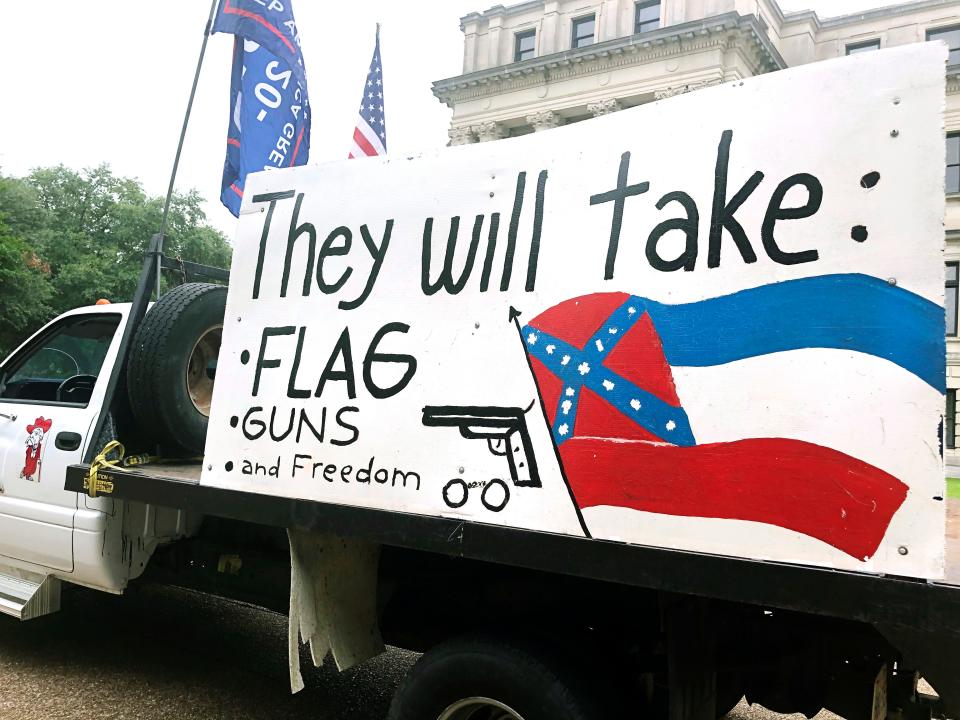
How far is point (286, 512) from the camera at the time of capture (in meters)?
2.72

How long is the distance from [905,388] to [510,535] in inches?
44.7

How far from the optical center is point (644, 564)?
6.68 ft

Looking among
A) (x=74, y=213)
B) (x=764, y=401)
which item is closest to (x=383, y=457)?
(x=764, y=401)

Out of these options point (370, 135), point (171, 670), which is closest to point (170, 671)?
point (171, 670)

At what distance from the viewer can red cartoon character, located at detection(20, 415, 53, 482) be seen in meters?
3.97

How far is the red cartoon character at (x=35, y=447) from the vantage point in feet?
13.0

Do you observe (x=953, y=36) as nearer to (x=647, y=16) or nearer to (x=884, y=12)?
(x=884, y=12)

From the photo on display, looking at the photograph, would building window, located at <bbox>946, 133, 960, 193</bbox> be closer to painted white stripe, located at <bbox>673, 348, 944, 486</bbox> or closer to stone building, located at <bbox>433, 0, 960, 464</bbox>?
stone building, located at <bbox>433, 0, 960, 464</bbox>

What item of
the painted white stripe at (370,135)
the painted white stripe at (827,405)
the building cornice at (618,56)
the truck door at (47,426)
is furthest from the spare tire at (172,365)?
the building cornice at (618,56)

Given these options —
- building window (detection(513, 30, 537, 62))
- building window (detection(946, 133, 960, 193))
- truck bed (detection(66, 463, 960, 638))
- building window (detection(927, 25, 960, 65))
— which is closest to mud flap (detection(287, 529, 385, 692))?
truck bed (detection(66, 463, 960, 638))

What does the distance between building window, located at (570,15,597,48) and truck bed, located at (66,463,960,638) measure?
32.8 meters

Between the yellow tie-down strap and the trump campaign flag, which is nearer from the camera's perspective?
the yellow tie-down strap

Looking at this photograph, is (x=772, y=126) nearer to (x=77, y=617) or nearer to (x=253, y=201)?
(x=253, y=201)

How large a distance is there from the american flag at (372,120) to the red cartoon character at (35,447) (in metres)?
6.04
